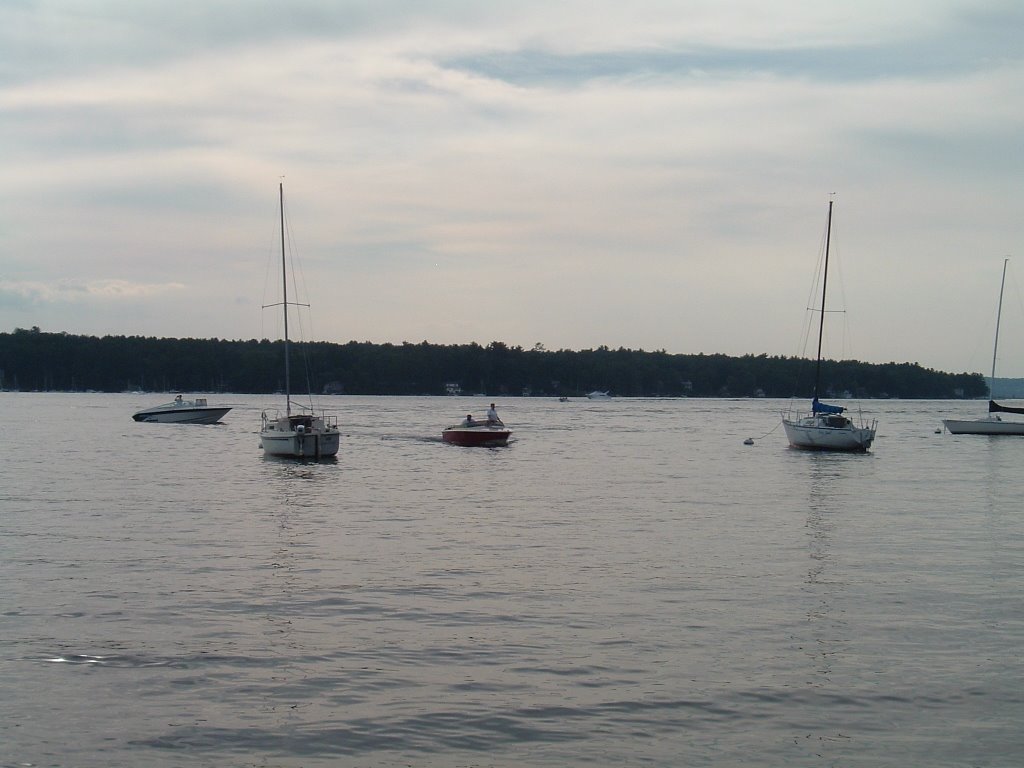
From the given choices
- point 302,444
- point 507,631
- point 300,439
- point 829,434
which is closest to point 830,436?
point 829,434

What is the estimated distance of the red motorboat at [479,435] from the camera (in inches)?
2308

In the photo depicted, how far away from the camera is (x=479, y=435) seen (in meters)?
58.6

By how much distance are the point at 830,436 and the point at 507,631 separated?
47.6m

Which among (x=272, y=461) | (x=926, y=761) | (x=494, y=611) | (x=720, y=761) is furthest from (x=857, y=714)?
(x=272, y=461)

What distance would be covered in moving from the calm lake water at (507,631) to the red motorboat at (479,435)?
2504 cm

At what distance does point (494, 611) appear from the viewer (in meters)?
16.1

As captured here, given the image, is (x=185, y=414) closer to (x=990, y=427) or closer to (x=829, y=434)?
(x=829, y=434)

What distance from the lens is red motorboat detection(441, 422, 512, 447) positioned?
58.6 m

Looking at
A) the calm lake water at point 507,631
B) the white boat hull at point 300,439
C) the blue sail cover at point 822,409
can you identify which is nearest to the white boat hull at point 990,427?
the blue sail cover at point 822,409

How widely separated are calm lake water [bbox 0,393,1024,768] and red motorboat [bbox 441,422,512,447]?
2504 centimetres

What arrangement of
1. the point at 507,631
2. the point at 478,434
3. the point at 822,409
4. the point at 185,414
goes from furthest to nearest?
1. the point at 185,414
2. the point at 822,409
3. the point at 478,434
4. the point at 507,631

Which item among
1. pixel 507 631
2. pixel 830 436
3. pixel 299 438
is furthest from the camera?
pixel 830 436

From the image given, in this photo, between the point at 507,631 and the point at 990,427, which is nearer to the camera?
the point at 507,631

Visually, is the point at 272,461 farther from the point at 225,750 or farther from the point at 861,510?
the point at 225,750
